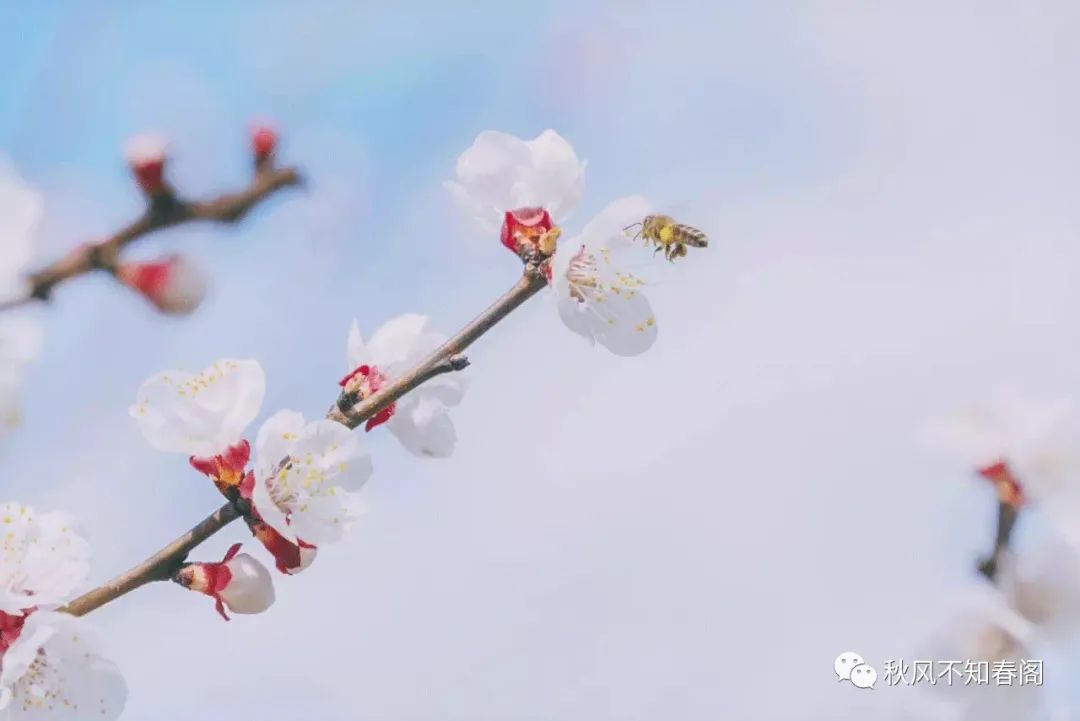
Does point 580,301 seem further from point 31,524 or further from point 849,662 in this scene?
point 849,662

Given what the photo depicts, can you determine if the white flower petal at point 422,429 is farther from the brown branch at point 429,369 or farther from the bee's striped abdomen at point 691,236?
the bee's striped abdomen at point 691,236

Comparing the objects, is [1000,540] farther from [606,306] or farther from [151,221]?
[151,221]

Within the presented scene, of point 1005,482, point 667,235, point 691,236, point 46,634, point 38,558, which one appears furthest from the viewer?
point 691,236

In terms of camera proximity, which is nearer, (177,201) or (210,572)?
(177,201)

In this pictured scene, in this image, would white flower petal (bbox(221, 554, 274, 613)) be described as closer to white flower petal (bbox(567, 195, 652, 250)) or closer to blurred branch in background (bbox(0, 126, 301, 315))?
blurred branch in background (bbox(0, 126, 301, 315))

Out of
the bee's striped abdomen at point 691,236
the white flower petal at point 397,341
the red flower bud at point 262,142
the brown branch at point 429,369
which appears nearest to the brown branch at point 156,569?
the brown branch at point 429,369

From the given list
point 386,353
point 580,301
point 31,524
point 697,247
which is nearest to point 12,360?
point 31,524

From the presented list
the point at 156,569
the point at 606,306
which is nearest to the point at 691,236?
the point at 606,306
